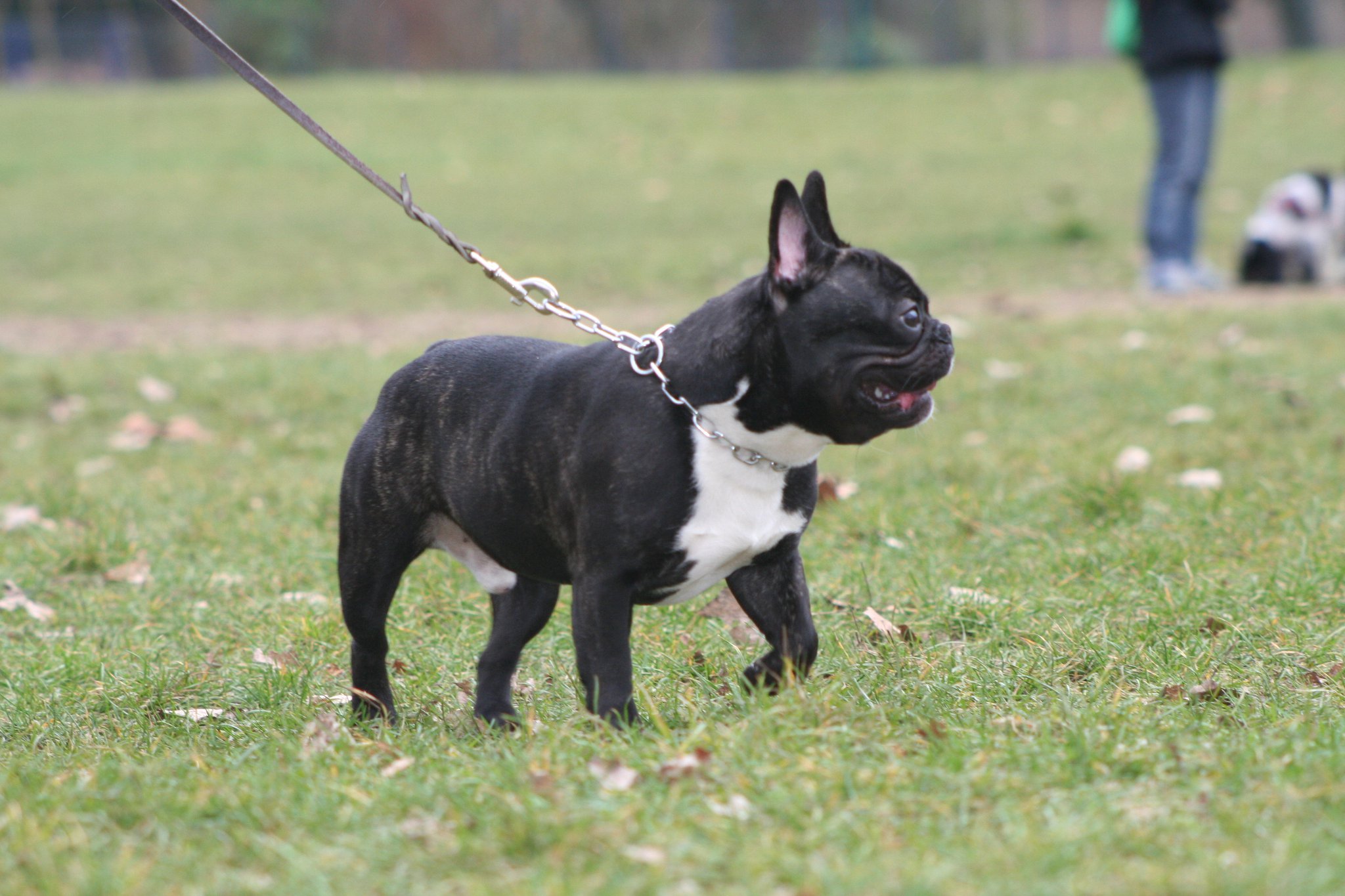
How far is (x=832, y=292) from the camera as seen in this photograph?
281 centimetres

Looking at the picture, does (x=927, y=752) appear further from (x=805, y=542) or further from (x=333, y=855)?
(x=805, y=542)

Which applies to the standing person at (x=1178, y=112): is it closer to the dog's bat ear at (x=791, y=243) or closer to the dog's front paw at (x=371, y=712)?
the dog's bat ear at (x=791, y=243)

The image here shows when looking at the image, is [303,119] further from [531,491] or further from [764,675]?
[764,675]

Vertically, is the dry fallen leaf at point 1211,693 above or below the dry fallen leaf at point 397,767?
above

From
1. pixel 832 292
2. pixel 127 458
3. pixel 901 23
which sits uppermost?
pixel 901 23

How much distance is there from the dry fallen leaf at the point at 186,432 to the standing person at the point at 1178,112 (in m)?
6.02

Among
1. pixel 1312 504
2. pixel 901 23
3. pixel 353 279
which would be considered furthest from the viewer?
pixel 901 23

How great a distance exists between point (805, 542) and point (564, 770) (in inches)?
88.4

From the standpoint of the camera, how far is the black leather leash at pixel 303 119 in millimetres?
3438

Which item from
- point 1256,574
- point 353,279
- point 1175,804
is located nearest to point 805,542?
point 1256,574

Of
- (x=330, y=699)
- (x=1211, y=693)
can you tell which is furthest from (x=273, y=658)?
(x=1211, y=693)

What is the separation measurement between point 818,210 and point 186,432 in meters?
4.66

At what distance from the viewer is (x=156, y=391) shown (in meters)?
7.48

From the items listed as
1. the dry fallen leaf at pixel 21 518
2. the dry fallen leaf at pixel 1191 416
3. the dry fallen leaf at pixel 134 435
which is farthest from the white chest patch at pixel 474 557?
the dry fallen leaf at pixel 134 435
